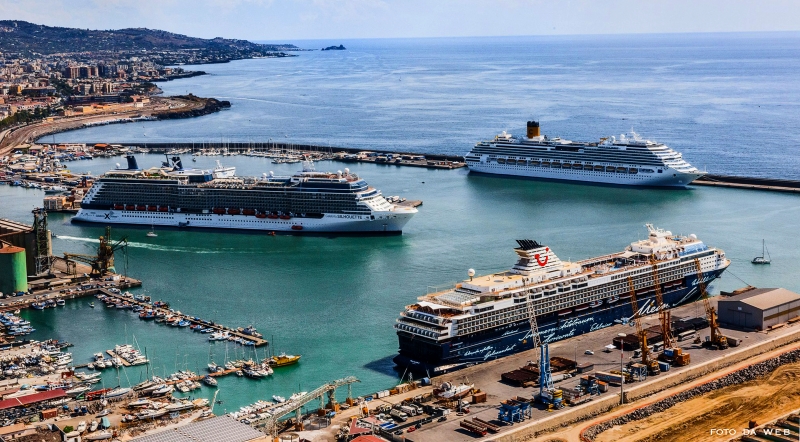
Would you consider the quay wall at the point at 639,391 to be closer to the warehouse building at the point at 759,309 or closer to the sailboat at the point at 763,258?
the warehouse building at the point at 759,309

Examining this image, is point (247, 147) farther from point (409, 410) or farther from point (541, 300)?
point (409, 410)

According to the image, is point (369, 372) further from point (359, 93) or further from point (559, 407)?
point (359, 93)

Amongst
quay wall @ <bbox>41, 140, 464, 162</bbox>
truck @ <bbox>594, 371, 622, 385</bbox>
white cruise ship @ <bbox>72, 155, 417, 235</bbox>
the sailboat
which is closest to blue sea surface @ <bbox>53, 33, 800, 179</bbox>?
quay wall @ <bbox>41, 140, 464, 162</bbox>

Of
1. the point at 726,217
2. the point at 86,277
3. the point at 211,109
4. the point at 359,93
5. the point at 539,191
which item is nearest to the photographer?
the point at 86,277

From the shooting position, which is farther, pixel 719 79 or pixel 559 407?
pixel 719 79

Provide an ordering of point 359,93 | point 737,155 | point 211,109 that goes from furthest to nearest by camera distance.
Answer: point 359,93
point 211,109
point 737,155

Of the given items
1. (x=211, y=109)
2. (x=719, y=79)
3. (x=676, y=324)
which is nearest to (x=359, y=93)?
(x=211, y=109)

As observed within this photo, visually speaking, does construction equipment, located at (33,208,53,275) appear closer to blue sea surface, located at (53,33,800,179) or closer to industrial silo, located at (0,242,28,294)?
industrial silo, located at (0,242,28,294)
